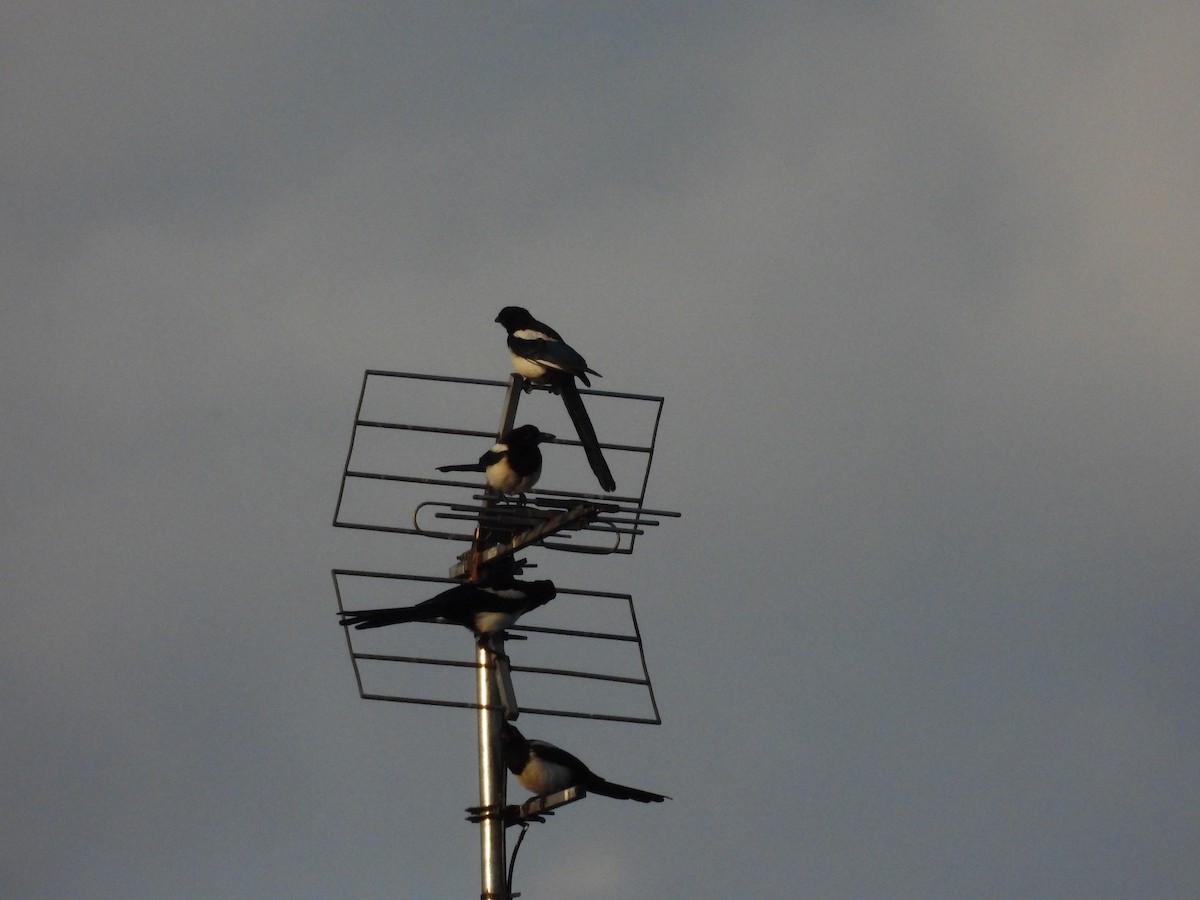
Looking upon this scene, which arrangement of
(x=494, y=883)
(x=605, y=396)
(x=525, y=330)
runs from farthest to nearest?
(x=525, y=330), (x=605, y=396), (x=494, y=883)

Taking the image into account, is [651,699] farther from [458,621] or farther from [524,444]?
[524,444]

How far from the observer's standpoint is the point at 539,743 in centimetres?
806

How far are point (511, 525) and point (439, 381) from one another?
90 centimetres

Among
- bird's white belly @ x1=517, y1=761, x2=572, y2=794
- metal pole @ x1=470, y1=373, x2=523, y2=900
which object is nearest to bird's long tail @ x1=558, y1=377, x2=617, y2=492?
metal pole @ x1=470, y1=373, x2=523, y2=900

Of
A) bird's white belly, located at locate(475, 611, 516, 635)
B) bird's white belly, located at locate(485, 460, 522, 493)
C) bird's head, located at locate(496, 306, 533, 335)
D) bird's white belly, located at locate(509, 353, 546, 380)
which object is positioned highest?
bird's head, located at locate(496, 306, 533, 335)

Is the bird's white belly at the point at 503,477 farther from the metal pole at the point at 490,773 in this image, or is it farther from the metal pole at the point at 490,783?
the metal pole at the point at 490,783

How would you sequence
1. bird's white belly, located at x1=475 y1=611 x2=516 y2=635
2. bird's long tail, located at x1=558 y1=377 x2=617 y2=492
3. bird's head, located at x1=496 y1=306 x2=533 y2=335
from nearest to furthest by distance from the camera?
bird's white belly, located at x1=475 y1=611 x2=516 y2=635 → bird's long tail, located at x1=558 y1=377 x2=617 y2=492 → bird's head, located at x1=496 y1=306 x2=533 y2=335

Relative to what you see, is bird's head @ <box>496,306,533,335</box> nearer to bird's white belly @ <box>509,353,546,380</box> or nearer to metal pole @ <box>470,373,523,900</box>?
bird's white belly @ <box>509,353,546,380</box>

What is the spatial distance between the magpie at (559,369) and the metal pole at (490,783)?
111cm

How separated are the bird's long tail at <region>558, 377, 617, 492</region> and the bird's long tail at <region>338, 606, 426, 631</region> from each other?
1042 mm

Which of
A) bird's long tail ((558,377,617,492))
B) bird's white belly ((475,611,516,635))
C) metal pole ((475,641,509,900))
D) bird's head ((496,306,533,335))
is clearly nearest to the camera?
metal pole ((475,641,509,900))

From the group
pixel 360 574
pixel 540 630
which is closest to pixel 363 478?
pixel 360 574

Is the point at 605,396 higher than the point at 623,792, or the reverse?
the point at 605,396

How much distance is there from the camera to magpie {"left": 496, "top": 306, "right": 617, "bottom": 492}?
8.66m
